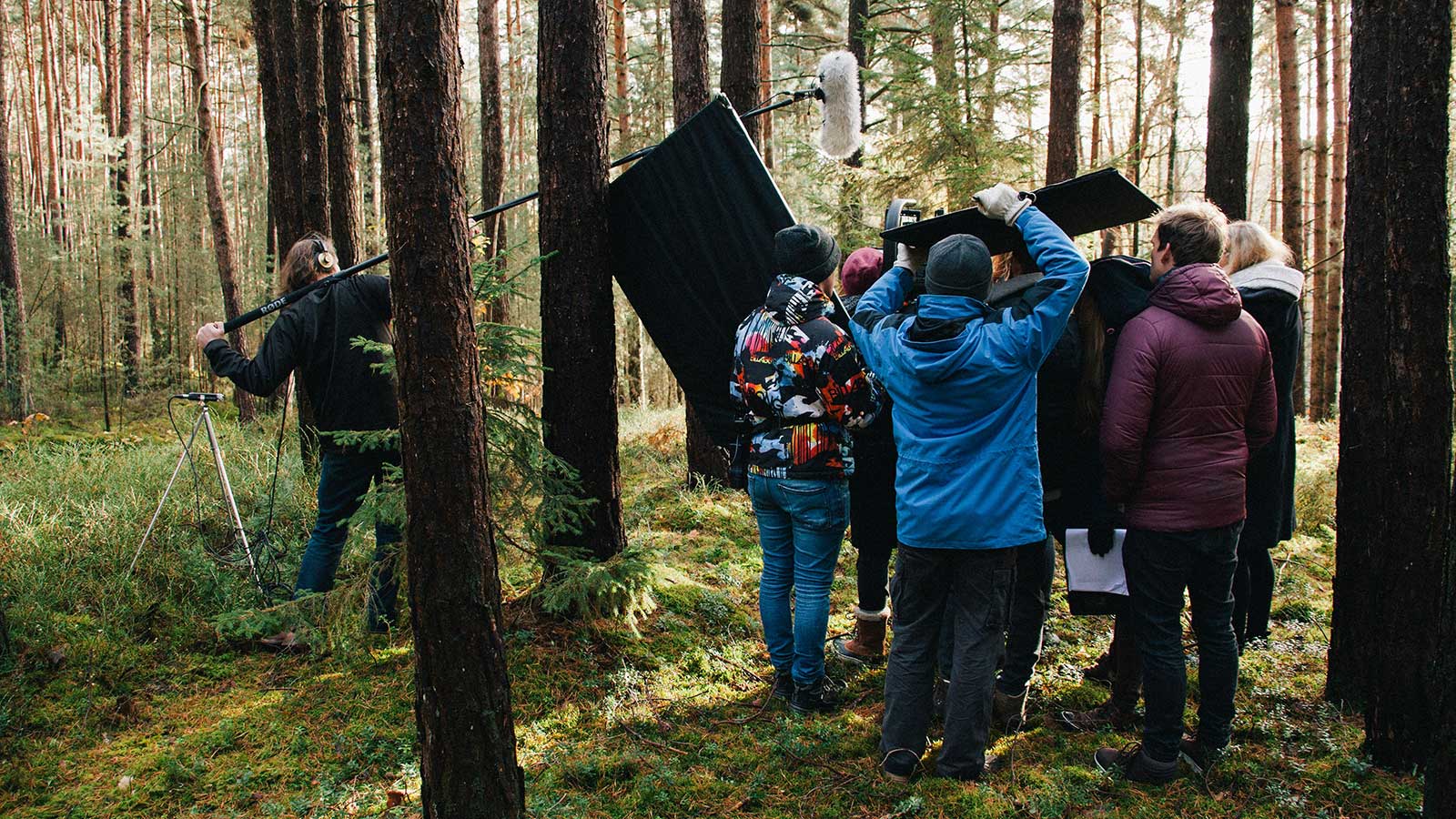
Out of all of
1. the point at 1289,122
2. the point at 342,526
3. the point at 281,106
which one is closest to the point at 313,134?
the point at 281,106

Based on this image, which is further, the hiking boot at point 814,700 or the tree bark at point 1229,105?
the tree bark at point 1229,105

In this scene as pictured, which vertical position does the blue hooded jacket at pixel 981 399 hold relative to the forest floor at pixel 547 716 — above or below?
above

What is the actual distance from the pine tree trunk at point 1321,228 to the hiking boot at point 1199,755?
13.8 m

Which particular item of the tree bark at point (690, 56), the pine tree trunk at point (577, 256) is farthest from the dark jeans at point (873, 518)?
the tree bark at point (690, 56)

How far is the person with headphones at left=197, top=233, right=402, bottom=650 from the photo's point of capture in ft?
15.6

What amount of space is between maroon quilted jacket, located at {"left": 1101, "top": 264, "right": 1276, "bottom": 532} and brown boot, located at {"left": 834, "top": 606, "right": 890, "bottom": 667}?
70.4 inches

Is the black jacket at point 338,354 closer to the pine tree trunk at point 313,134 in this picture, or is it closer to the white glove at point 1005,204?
the pine tree trunk at point 313,134

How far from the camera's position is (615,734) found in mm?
4008

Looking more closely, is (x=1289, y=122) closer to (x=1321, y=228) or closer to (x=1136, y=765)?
(x=1321, y=228)

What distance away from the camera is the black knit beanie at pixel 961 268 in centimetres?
337

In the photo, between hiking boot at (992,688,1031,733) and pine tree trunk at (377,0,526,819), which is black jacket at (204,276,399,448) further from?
hiking boot at (992,688,1031,733)

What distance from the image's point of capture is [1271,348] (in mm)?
3805

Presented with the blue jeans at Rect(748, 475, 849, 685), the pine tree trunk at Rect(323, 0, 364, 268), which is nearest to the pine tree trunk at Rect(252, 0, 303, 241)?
the pine tree trunk at Rect(323, 0, 364, 268)

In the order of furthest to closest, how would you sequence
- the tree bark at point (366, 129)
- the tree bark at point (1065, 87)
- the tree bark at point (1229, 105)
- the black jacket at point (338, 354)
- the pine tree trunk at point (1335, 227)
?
the pine tree trunk at point (1335, 227) < the tree bark at point (366, 129) < the tree bark at point (1065, 87) < the tree bark at point (1229, 105) < the black jacket at point (338, 354)
